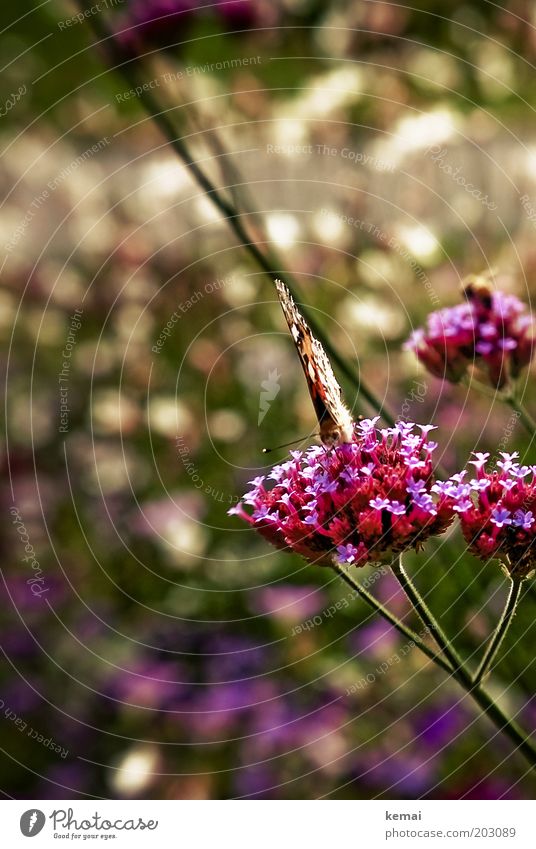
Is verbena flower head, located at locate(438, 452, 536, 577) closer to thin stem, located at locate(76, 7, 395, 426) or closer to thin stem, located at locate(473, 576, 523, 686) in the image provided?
thin stem, located at locate(473, 576, 523, 686)

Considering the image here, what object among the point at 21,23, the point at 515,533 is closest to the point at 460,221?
the point at 21,23

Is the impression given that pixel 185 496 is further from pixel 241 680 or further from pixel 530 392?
→ pixel 530 392

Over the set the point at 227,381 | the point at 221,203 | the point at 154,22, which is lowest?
the point at 221,203

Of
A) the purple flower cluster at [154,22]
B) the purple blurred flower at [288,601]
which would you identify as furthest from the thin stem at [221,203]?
the purple blurred flower at [288,601]

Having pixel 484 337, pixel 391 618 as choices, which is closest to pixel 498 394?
pixel 484 337

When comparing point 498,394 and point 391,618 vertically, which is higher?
point 498,394

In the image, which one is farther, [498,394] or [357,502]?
[498,394]

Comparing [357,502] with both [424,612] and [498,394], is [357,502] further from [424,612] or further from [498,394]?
[498,394]
